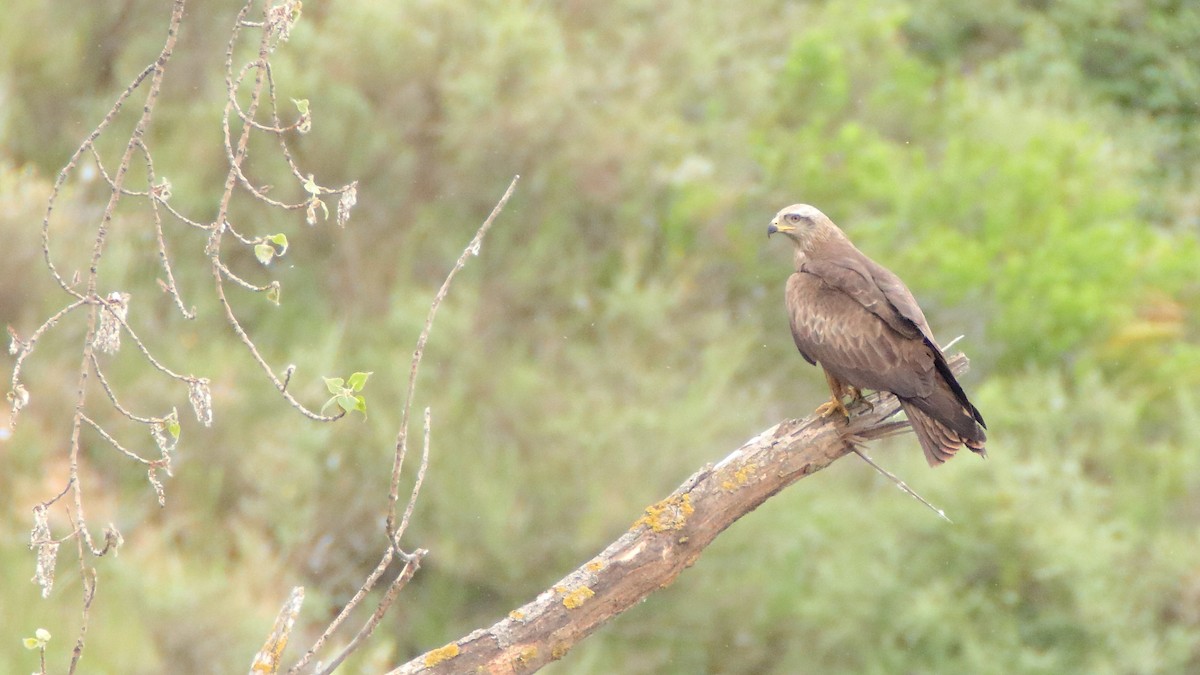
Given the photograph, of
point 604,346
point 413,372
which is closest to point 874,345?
point 413,372

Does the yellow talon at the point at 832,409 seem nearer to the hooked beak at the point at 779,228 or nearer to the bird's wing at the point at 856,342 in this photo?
the bird's wing at the point at 856,342

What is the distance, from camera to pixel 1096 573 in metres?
8.93

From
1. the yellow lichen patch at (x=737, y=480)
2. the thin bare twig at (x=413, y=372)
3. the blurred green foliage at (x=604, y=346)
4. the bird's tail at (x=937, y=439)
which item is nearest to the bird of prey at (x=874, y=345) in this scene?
the bird's tail at (x=937, y=439)

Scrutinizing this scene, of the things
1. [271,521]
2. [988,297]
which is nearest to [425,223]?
[271,521]

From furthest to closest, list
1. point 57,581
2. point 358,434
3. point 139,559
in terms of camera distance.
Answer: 1. point 358,434
2. point 139,559
3. point 57,581

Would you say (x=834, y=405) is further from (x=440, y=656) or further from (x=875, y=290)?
(x=440, y=656)

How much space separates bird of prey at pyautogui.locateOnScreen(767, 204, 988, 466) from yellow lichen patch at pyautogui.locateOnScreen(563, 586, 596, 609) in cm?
107

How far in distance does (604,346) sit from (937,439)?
544 cm

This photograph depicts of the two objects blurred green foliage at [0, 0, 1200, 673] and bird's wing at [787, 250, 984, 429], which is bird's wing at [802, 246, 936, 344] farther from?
blurred green foliage at [0, 0, 1200, 673]

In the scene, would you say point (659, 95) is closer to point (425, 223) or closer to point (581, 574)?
point (425, 223)

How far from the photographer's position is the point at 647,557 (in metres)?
3.44

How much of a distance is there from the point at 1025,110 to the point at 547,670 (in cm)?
737

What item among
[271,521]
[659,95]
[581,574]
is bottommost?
[581,574]

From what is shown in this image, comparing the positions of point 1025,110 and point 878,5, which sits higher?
point 878,5
